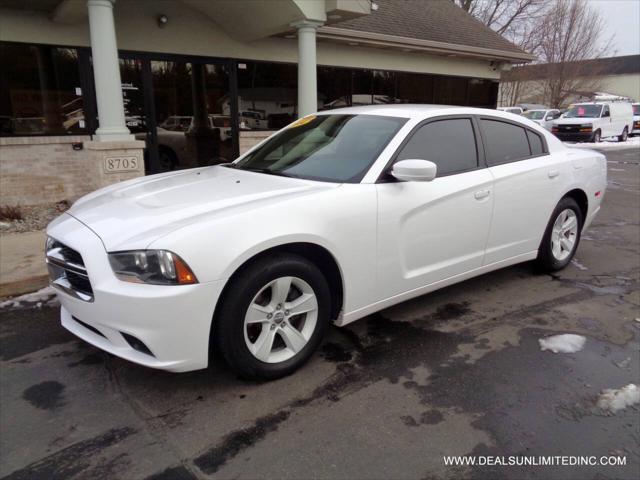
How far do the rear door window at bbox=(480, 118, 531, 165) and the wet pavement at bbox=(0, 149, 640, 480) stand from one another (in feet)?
4.32

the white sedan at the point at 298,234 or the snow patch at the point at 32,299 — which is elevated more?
the white sedan at the point at 298,234

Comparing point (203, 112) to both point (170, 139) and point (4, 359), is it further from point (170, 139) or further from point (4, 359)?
point (4, 359)

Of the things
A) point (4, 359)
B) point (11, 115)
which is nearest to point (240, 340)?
point (4, 359)

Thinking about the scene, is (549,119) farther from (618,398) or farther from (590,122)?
(618,398)

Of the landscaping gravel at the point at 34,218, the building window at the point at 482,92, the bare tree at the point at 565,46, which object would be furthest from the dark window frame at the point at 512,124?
the bare tree at the point at 565,46

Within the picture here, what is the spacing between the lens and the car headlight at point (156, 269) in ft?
8.20

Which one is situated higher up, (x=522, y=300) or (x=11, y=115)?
(x=11, y=115)

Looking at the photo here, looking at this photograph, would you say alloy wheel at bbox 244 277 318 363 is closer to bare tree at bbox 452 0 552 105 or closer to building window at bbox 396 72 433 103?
building window at bbox 396 72 433 103

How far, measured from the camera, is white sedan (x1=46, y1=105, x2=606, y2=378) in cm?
256

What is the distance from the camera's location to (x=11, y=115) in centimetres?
795

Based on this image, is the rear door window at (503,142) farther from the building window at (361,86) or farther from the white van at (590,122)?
the white van at (590,122)

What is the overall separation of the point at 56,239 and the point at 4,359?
1074mm

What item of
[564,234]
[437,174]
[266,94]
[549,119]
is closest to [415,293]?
[437,174]

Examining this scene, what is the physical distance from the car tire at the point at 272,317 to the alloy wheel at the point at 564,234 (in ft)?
9.47
